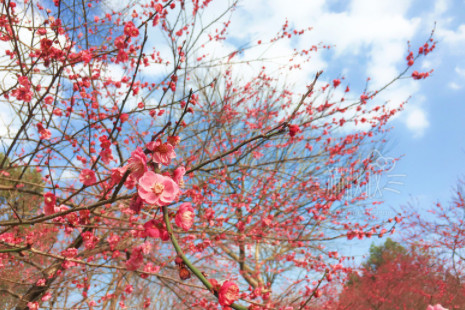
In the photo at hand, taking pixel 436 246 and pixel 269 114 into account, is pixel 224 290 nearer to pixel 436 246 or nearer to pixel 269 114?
pixel 269 114

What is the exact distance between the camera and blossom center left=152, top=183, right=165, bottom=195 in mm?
1152

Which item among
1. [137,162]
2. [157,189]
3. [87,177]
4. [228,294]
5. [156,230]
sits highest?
[87,177]

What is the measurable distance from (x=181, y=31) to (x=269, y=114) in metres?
3.80

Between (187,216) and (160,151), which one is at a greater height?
(160,151)

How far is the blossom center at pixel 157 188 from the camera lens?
1152 millimetres

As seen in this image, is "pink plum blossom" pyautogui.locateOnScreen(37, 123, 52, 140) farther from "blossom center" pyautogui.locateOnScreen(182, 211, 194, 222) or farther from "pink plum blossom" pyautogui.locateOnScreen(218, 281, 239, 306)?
"pink plum blossom" pyautogui.locateOnScreen(218, 281, 239, 306)

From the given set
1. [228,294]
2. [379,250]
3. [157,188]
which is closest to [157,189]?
[157,188]

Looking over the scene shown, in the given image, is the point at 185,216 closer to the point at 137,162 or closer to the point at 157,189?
the point at 157,189

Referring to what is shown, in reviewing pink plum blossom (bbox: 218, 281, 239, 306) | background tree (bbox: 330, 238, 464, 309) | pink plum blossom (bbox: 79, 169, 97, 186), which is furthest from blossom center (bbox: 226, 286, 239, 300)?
background tree (bbox: 330, 238, 464, 309)

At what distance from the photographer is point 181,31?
5289 millimetres

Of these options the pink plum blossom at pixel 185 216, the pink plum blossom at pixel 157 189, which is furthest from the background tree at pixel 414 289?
the pink plum blossom at pixel 157 189

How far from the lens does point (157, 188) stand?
3.79ft

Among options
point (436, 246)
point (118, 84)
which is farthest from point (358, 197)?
point (118, 84)

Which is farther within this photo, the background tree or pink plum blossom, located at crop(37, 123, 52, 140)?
the background tree
